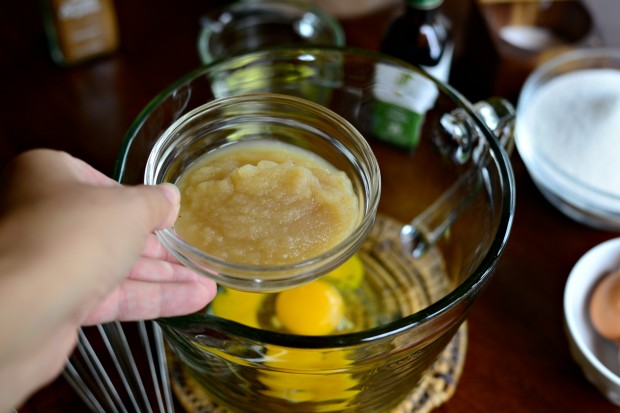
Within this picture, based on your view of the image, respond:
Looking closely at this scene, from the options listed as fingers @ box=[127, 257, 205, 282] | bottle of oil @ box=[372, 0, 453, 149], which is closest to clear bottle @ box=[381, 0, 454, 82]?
bottle of oil @ box=[372, 0, 453, 149]

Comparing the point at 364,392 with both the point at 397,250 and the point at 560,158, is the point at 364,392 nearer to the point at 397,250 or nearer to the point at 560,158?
the point at 397,250

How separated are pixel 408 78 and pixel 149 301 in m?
0.45

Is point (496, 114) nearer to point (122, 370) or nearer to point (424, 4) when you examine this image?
point (424, 4)

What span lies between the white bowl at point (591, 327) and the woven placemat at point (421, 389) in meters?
0.14

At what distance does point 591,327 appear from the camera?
2.96 feet

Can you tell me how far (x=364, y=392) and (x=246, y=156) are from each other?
0.90ft

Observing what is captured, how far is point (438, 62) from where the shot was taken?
1.02 metres

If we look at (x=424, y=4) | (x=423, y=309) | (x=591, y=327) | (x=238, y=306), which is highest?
(x=424, y=4)

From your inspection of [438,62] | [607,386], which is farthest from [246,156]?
[607,386]

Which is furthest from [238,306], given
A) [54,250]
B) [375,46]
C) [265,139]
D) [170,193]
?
[375,46]

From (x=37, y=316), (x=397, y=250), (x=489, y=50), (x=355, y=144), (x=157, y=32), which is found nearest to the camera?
(x=37, y=316)

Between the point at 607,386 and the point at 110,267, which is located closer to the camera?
the point at 110,267

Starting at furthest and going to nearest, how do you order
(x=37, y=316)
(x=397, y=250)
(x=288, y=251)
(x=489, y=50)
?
(x=489, y=50) → (x=397, y=250) → (x=288, y=251) → (x=37, y=316)

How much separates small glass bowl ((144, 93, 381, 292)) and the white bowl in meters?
0.32
